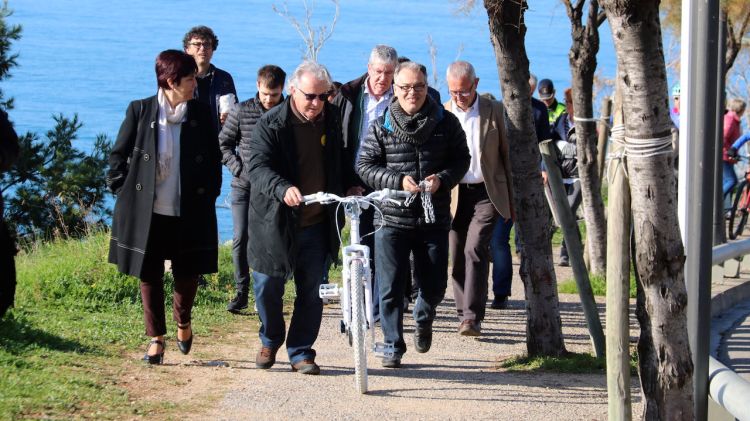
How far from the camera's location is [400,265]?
7.82 m

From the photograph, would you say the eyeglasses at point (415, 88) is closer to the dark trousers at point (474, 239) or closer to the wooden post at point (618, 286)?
the dark trousers at point (474, 239)

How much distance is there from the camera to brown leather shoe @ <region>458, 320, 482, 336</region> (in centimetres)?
895

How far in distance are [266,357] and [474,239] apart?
1.96 meters

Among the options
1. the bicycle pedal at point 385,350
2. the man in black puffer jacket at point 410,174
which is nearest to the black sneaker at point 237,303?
the man in black puffer jacket at point 410,174

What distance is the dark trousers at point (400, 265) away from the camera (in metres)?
7.79

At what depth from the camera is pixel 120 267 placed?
756 centimetres

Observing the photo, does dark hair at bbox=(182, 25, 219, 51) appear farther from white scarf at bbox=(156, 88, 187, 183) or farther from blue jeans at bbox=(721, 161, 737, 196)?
blue jeans at bbox=(721, 161, 737, 196)

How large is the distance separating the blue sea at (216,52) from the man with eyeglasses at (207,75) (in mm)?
2708

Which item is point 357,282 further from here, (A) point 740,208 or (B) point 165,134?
(A) point 740,208

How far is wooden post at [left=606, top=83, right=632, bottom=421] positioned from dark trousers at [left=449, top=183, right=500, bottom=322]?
311 cm

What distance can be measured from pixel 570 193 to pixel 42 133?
373 inches

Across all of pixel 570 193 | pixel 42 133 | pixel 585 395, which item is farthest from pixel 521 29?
pixel 42 133

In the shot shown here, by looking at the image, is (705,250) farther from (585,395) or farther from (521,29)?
(521,29)

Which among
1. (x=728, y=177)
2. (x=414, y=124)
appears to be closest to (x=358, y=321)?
(x=414, y=124)
